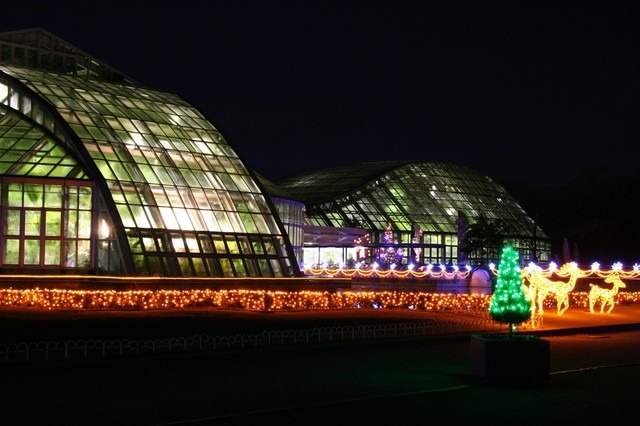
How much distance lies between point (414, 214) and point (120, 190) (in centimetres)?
→ 4452

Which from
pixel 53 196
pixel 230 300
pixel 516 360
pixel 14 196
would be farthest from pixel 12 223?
pixel 516 360

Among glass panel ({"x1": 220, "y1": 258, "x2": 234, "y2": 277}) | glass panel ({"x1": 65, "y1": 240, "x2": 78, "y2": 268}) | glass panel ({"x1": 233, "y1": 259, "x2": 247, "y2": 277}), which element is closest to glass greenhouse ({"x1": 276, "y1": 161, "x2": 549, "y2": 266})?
glass panel ({"x1": 233, "y1": 259, "x2": 247, "y2": 277})

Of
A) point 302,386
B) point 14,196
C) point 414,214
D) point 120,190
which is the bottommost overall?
point 302,386

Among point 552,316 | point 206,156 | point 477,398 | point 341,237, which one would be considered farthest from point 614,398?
point 341,237

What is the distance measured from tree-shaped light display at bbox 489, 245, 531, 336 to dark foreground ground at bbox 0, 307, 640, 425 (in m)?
1.33

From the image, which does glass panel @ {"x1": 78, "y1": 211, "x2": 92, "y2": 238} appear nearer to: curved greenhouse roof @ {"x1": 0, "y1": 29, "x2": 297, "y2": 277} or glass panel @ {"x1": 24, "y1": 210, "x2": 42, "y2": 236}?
curved greenhouse roof @ {"x1": 0, "y1": 29, "x2": 297, "y2": 277}

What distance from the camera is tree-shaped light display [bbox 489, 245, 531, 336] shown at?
64.2 ft

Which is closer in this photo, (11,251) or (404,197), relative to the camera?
(11,251)

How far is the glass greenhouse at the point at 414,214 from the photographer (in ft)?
233

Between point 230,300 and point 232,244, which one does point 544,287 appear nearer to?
point 230,300

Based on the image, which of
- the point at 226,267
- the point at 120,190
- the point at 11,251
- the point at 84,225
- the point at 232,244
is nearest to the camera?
the point at 11,251

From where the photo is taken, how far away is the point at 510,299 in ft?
64.4

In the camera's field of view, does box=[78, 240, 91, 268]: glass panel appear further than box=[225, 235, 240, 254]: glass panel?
No

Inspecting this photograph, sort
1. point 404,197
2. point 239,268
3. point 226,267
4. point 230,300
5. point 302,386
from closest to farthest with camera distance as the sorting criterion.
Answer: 1. point 302,386
2. point 230,300
3. point 226,267
4. point 239,268
5. point 404,197
